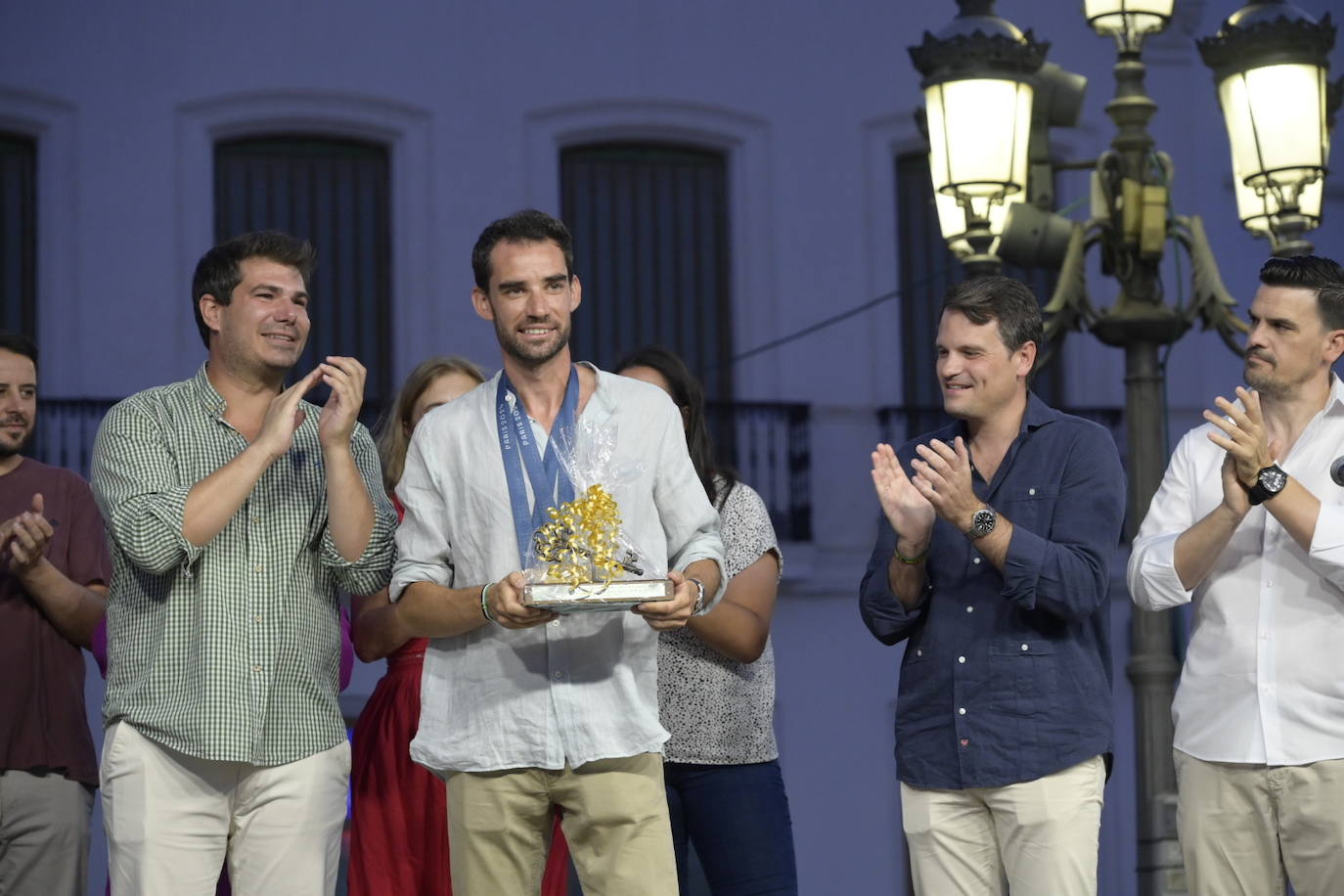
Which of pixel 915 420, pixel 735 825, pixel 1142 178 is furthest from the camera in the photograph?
pixel 915 420

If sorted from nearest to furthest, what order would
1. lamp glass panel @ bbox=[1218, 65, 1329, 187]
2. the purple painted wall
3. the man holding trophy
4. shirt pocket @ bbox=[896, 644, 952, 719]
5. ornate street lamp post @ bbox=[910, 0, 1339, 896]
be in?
the man holding trophy → shirt pocket @ bbox=[896, 644, 952, 719] → ornate street lamp post @ bbox=[910, 0, 1339, 896] → lamp glass panel @ bbox=[1218, 65, 1329, 187] → the purple painted wall

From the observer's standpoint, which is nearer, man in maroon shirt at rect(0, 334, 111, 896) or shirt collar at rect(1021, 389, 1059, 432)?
shirt collar at rect(1021, 389, 1059, 432)

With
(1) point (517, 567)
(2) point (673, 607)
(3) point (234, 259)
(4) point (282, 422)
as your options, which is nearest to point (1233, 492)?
(2) point (673, 607)

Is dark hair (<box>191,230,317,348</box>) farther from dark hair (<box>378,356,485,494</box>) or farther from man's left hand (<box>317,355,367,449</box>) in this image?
dark hair (<box>378,356,485,494</box>)

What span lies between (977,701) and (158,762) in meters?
1.51

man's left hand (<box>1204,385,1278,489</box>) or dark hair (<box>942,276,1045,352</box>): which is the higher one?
dark hair (<box>942,276,1045,352</box>)

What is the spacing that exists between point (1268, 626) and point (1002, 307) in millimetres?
788

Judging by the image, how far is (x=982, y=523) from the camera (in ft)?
11.8

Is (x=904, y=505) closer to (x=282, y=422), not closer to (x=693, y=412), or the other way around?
(x=693, y=412)

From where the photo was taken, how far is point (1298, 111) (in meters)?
6.20

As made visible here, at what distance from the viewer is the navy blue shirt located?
362 centimetres

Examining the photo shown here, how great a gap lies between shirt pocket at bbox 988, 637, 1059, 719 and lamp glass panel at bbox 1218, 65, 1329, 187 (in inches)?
120

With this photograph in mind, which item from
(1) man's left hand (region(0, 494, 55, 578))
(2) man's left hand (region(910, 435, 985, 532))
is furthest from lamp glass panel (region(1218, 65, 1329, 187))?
(1) man's left hand (region(0, 494, 55, 578))

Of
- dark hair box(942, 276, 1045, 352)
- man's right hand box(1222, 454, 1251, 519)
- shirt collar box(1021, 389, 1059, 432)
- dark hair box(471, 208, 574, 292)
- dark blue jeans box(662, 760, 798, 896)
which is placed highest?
dark hair box(471, 208, 574, 292)
